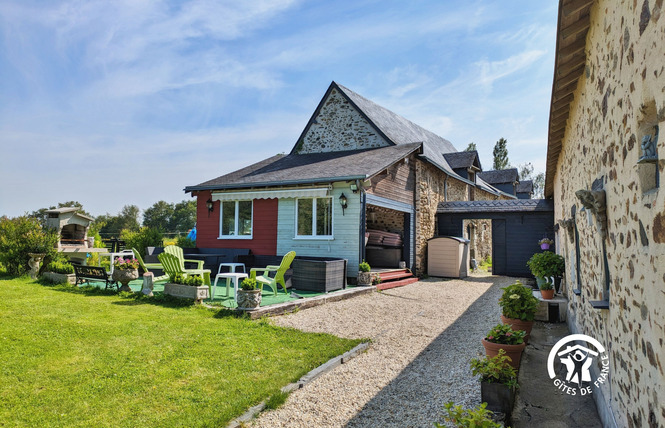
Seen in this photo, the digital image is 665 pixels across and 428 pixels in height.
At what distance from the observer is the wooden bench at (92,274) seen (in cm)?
884

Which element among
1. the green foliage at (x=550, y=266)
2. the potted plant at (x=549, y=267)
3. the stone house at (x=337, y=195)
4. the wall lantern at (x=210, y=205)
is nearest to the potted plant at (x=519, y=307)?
the potted plant at (x=549, y=267)

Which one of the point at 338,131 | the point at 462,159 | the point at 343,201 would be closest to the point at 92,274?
the point at 343,201

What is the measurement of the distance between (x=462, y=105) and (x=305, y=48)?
293 inches

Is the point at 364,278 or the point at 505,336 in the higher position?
the point at 505,336

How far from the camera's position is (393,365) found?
4777 mm

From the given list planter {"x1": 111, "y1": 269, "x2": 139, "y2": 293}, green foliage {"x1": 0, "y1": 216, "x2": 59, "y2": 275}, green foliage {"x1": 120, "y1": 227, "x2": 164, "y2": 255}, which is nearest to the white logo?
planter {"x1": 111, "y1": 269, "x2": 139, "y2": 293}

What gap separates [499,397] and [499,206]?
14298 mm

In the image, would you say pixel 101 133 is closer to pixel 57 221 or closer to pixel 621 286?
pixel 57 221

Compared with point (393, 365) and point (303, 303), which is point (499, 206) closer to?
point (303, 303)

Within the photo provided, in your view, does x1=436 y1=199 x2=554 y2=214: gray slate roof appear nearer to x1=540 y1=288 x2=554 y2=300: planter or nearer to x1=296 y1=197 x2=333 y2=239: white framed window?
x1=296 y1=197 x2=333 y2=239: white framed window

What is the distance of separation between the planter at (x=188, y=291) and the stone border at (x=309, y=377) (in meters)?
3.76

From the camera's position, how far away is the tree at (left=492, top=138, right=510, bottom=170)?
4400 cm

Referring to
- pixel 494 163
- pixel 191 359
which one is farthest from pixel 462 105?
pixel 494 163

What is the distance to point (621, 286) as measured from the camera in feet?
8.31
